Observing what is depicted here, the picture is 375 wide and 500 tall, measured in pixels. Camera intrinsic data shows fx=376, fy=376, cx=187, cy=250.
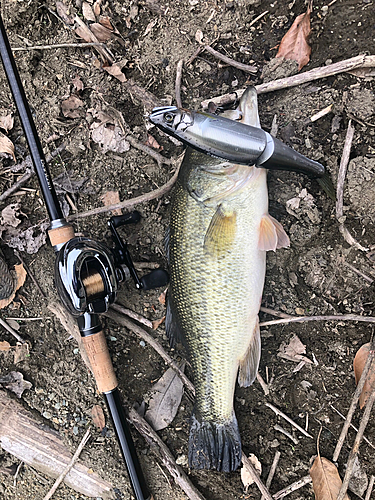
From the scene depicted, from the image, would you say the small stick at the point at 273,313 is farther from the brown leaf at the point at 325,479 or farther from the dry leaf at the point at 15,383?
the dry leaf at the point at 15,383

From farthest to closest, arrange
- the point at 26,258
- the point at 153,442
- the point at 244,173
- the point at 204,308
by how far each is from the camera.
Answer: the point at 26,258
the point at 153,442
the point at 204,308
the point at 244,173

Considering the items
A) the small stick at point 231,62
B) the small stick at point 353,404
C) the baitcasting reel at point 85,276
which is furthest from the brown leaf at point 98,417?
the small stick at point 231,62

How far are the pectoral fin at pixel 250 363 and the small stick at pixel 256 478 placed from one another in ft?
1.95

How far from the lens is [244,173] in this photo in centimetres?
226

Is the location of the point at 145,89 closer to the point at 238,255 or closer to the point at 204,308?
the point at 238,255

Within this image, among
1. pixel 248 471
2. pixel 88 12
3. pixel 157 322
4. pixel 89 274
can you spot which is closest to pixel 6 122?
pixel 88 12

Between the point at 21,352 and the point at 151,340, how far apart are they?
109cm

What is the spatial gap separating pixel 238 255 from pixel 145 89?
1479 mm

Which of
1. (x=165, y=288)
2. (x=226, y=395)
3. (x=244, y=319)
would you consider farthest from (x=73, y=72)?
(x=226, y=395)

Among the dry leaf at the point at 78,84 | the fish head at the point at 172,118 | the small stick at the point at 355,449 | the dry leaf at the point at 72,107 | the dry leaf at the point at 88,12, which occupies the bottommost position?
the small stick at the point at 355,449

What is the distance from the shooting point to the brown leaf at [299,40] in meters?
2.53

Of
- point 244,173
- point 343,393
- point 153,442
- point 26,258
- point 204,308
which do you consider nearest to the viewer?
point 244,173

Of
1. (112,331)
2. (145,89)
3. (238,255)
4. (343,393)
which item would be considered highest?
(145,89)

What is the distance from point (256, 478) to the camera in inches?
104
